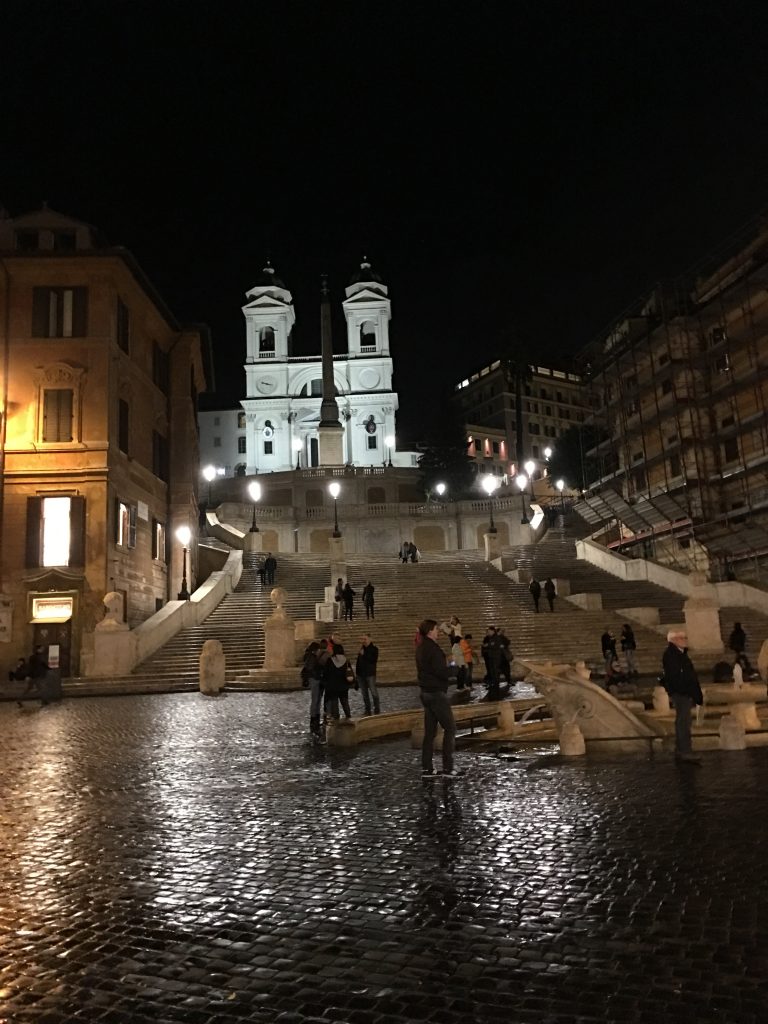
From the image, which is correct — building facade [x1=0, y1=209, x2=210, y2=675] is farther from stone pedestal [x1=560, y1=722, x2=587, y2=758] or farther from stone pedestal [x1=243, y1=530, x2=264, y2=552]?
stone pedestal [x1=560, y1=722, x2=587, y2=758]

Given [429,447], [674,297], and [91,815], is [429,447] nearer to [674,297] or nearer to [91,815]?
[674,297]

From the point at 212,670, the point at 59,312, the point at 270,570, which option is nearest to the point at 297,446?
the point at 270,570

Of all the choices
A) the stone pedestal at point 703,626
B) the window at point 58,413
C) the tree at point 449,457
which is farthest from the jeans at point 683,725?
the tree at point 449,457

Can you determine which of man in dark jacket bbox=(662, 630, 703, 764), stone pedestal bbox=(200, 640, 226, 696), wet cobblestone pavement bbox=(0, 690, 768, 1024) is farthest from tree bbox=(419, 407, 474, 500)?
wet cobblestone pavement bbox=(0, 690, 768, 1024)

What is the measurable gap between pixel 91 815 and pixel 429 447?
6939 centimetres

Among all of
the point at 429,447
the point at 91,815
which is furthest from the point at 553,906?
the point at 429,447

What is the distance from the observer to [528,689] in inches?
694

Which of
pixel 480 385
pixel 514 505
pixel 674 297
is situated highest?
pixel 480 385

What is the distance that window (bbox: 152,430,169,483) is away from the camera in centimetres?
3334

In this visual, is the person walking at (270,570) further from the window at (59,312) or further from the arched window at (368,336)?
the arched window at (368,336)

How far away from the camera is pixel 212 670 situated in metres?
20.0

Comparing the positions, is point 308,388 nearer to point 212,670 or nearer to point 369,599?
point 369,599

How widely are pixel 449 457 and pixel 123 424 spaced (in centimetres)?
4754

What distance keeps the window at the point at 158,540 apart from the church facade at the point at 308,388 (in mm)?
52519
